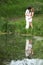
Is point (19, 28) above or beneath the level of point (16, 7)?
beneath

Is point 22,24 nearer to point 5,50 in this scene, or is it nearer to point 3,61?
point 5,50

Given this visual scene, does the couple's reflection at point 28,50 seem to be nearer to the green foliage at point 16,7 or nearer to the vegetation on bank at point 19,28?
the vegetation on bank at point 19,28

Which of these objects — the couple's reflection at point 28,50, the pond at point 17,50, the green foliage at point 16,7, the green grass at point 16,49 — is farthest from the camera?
the green foliage at point 16,7

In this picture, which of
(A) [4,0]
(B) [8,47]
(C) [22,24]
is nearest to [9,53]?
(B) [8,47]

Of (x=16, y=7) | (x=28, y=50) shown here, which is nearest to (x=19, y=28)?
(x=28, y=50)

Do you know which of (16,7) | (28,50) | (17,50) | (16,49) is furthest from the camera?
(16,7)

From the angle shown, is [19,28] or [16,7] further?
[16,7]

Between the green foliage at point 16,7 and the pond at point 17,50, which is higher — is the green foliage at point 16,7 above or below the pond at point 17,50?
above

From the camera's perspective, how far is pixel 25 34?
16.3m

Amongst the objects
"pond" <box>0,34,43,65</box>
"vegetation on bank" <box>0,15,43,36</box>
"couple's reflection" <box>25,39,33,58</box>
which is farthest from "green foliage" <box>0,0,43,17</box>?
"couple's reflection" <box>25,39,33,58</box>

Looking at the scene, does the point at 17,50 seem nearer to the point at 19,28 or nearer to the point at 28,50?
the point at 28,50

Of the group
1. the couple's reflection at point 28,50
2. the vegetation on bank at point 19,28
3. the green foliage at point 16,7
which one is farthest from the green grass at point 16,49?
the green foliage at point 16,7

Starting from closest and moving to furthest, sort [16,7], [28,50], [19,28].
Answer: [28,50], [19,28], [16,7]

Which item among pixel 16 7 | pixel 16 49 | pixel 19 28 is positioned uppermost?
pixel 16 7
